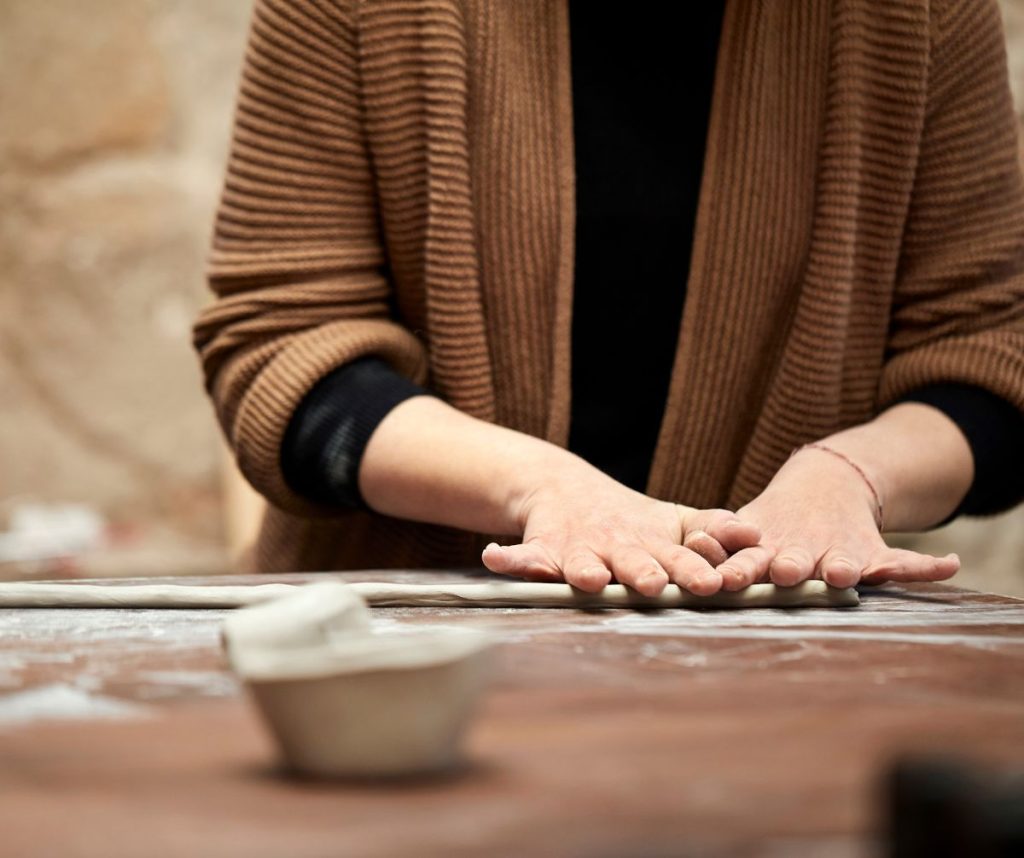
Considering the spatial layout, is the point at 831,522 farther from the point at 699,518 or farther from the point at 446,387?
the point at 446,387

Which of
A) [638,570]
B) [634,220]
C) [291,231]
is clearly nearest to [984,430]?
[634,220]

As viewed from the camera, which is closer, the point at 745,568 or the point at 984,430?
the point at 745,568

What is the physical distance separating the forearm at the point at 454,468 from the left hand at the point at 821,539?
4.9 inches

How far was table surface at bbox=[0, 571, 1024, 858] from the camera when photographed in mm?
314

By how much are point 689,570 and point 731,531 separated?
61 millimetres

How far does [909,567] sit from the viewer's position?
83 cm

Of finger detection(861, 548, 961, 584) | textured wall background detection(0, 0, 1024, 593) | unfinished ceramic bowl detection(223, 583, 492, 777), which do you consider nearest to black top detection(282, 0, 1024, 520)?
finger detection(861, 548, 961, 584)

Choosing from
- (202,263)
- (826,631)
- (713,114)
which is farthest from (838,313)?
(202,263)

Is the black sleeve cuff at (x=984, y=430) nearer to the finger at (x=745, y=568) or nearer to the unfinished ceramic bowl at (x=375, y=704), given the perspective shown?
the finger at (x=745, y=568)

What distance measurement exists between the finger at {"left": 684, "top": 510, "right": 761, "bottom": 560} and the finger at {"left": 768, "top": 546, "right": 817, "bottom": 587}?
0.08 feet

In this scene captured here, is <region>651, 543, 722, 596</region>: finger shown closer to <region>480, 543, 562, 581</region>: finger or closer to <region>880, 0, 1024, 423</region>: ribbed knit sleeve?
<region>480, 543, 562, 581</region>: finger

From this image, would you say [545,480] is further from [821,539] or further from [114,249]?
[114,249]

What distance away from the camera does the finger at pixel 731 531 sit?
803 millimetres

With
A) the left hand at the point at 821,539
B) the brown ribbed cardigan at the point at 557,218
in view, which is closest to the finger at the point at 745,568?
the left hand at the point at 821,539
